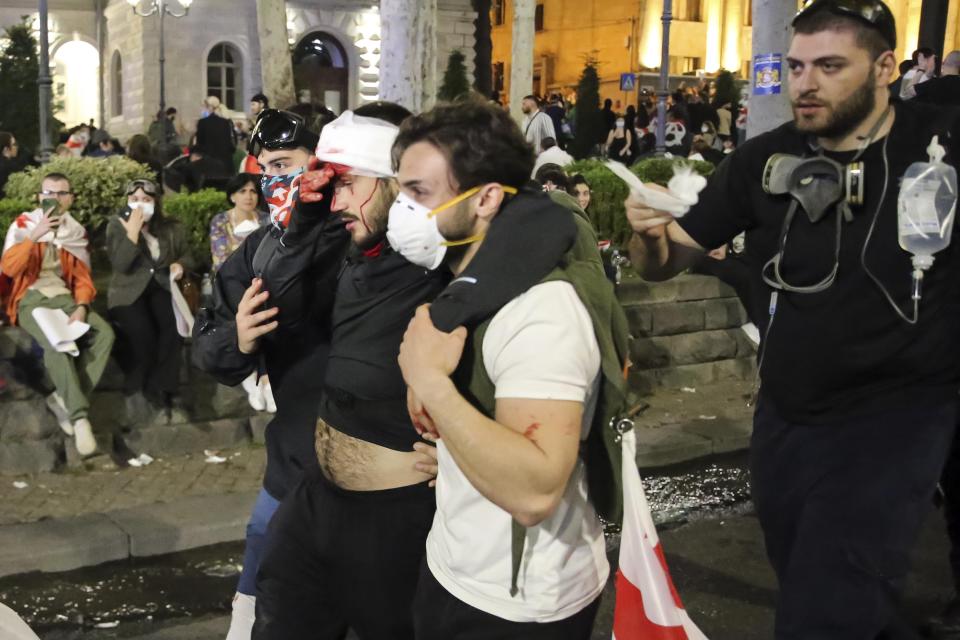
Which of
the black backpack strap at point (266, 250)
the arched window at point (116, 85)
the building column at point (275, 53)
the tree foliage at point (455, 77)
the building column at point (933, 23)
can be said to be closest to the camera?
the black backpack strap at point (266, 250)

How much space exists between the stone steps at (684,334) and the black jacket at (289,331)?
6.46m

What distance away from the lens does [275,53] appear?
1923 cm

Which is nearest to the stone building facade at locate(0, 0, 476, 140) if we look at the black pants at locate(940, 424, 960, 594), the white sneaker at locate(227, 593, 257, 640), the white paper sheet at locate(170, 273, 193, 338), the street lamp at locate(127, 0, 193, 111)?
the street lamp at locate(127, 0, 193, 111)

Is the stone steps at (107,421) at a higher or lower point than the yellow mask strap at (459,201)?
lower

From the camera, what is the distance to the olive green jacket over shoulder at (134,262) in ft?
25.8

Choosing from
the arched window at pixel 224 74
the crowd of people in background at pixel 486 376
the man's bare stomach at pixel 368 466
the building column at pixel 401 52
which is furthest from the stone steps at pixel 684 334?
the arched window at pixel 224 74

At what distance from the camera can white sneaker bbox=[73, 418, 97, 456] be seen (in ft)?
24.1

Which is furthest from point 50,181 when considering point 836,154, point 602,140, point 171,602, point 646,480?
point 602,140

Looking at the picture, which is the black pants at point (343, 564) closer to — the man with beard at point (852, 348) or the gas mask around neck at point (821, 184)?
the man with beard at point (852, 348)

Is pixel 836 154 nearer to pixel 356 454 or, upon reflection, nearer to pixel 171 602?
pixel 356 454

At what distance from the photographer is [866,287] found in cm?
322

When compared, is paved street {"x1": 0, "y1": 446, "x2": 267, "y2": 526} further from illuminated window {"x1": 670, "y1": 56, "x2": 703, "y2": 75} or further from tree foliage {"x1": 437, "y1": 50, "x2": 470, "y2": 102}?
illuminated window {"x1": 670, "y1": 56, "x2": 703, "y2": 75}

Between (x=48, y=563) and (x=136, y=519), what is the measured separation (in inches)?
22.6

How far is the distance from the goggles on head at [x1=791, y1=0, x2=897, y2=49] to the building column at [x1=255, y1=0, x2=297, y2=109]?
16153 mm
